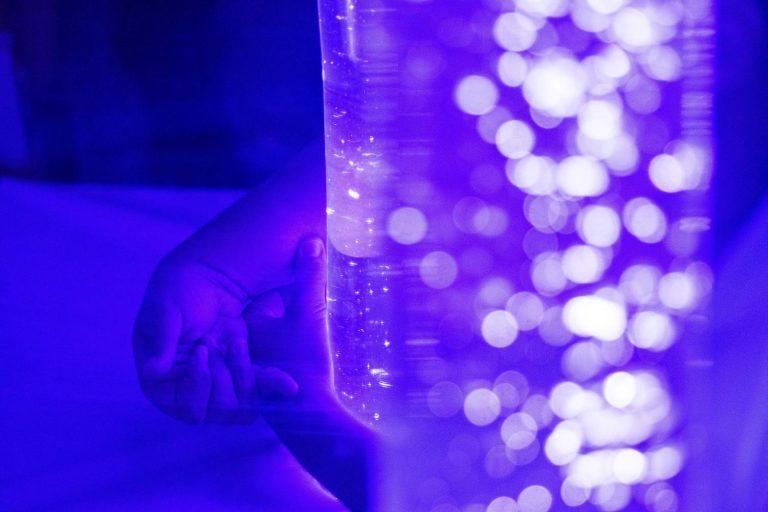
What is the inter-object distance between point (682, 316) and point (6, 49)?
0.89 metres

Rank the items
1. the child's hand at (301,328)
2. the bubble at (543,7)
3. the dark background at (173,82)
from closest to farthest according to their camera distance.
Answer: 1. the bubble at (543,7)
2. the child's hand at (301,328)
3. the dark background at (173,82)

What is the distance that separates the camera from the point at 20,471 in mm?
484

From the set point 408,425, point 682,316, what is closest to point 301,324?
point 408,425

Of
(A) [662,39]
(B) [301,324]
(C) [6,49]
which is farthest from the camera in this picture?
(C) [6,49]

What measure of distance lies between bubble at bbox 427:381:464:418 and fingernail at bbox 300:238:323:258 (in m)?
0.16

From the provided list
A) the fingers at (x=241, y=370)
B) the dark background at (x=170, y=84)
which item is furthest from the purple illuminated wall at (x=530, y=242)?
the dark background at (x=170, y=84)

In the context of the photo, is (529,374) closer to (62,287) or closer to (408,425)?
(408,425)

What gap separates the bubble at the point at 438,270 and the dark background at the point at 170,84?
1.42 ft

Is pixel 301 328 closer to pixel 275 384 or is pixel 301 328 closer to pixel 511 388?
pixel 275 384

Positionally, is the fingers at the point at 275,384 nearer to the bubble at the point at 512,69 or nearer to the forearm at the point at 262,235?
the forearm at the point at 262,235

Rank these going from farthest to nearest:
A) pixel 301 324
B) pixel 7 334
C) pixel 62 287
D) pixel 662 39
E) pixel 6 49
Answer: pixel 6 49 → pixel 62 287 → pixel 7 334 → pixel 301 324 → pixel 662 39

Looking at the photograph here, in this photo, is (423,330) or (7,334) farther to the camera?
(7,334)

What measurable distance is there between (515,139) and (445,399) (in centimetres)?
13

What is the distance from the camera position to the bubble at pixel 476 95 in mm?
315
